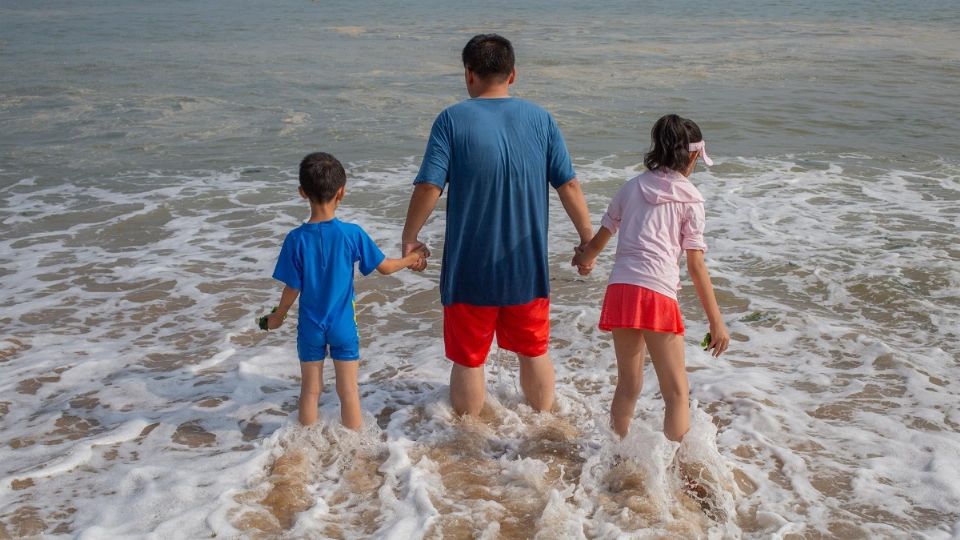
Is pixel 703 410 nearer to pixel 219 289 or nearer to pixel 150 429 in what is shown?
pixel 150 429

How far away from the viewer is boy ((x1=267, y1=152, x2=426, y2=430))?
13.4ft

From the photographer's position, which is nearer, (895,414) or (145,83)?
(895,414)

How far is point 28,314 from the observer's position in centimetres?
657

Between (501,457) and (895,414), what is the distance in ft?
7.24

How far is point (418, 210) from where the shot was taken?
4219mm

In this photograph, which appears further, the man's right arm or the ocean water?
the man's right arm

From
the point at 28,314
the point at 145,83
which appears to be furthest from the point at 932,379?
the point at 145,83

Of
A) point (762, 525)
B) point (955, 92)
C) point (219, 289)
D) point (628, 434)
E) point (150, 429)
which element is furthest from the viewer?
point (955, 92)

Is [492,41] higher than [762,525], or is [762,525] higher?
[492,41]

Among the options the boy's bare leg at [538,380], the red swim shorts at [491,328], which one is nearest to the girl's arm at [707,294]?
the red swim shorts at [491,328]

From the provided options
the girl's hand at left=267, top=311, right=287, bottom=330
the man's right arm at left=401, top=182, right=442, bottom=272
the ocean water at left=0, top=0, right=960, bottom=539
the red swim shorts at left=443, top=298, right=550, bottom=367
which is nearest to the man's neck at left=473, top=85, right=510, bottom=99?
the man's right arm at left=401, top=182, right=442, bottom=272

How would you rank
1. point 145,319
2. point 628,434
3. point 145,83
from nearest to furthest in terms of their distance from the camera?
1. point 628,434
2. point 145,319
3. point 145,83

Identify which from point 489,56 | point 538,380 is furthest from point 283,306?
point 489,56

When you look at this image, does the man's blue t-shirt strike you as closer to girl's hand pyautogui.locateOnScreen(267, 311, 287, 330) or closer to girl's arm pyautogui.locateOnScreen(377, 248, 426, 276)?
girl's arm pyautogui.locateOnScreen(377, 248, 426, 276)
